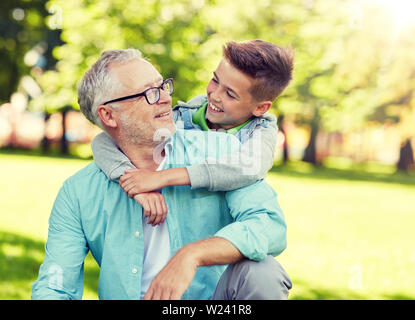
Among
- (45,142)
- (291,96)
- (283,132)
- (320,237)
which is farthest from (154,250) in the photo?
(45,142)

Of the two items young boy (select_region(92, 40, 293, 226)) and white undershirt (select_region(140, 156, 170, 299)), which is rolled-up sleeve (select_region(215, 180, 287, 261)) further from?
white undershirt (select_region(140, 156, 170, 299))

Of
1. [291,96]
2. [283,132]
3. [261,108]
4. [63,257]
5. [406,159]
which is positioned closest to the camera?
[63,257]

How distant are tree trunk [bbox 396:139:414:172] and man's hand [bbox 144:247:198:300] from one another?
2903 cm

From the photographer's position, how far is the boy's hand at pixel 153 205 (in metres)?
2.13

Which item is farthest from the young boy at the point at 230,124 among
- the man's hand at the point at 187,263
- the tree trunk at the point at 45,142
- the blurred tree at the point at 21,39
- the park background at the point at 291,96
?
the tree trunk at the point at 45,142

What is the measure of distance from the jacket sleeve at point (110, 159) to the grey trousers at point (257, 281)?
1.98 feet

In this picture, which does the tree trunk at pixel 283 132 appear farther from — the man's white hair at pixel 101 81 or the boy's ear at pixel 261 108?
the man's white hair at pixel 101 81

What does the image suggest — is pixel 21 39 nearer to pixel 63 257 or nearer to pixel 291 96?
pixel 291 96

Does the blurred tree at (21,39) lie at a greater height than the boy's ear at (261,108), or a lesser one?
greater

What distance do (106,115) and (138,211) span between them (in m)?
0.45

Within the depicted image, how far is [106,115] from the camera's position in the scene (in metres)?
2.44

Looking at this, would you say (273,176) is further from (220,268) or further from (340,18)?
(220,268)

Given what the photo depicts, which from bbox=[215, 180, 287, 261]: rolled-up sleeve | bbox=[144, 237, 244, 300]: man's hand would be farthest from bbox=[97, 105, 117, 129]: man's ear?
bbox=[144, 237, 244, 300]: man's hand

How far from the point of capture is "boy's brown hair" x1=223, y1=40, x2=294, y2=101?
2.50 meters
